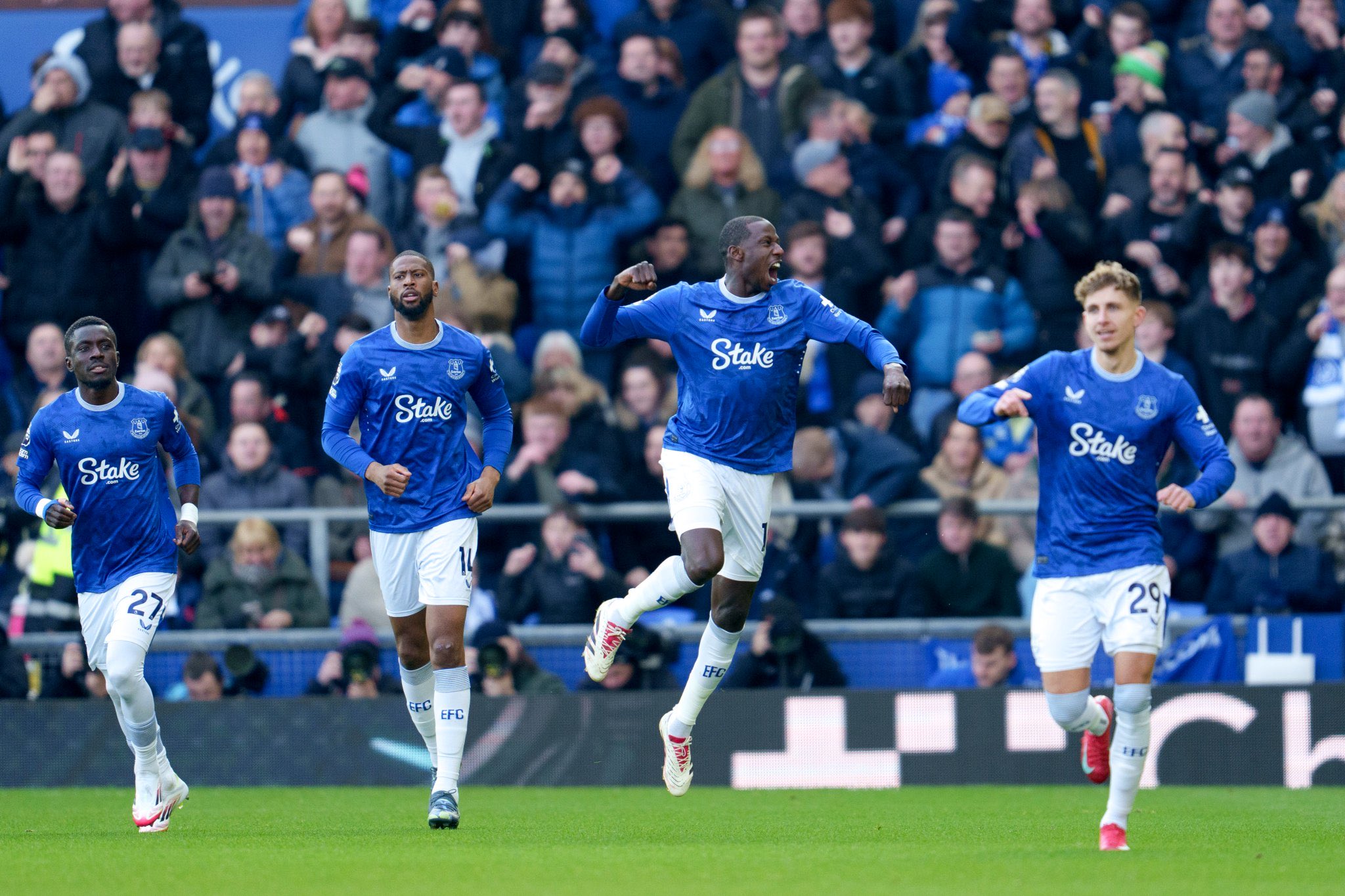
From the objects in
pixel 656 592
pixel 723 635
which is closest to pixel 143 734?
pixel 656 592

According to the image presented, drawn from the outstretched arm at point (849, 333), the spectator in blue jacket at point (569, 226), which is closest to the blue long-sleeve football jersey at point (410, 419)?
the outstretched arm at point (849, 333)

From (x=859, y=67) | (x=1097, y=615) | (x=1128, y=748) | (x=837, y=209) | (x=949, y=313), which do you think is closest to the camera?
(x=1128, y=748)

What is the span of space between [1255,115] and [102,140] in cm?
938

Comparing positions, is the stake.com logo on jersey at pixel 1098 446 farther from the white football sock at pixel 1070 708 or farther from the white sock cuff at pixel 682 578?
the white sock cuff at pixel 682 578

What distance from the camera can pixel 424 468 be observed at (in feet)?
33.6

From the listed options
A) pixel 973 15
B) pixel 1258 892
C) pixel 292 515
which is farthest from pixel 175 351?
pixel 1258 892

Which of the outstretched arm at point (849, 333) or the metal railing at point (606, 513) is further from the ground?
the outstretched arm at point (849, 333)

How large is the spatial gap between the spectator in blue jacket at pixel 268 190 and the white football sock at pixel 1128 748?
9.76m

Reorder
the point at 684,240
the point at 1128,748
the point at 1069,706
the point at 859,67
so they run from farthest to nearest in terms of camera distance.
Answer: the point at 859,67, the point at 684,240, the point at 1069,706, the point at 1128,748

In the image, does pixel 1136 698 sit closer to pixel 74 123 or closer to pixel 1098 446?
pixel 1098 446

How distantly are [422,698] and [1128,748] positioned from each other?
3.87 meters

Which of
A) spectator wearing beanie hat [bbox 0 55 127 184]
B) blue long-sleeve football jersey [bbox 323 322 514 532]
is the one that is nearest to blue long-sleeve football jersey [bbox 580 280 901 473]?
blue long-sleeve football jersey [bbox 323 322 514 532]

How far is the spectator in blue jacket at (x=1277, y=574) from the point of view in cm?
1366

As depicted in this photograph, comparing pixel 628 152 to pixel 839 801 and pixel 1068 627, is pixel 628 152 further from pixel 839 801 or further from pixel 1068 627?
pixel 1068 627
